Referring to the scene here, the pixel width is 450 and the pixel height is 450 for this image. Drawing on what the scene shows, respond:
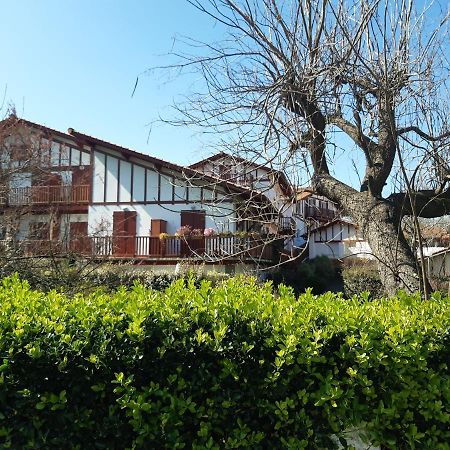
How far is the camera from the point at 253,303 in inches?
112

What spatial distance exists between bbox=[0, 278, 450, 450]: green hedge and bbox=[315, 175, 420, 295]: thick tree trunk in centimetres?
175

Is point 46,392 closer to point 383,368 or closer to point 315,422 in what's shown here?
point 315,422

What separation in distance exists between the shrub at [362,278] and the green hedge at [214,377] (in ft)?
47.0

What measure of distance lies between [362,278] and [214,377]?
16.1 meters

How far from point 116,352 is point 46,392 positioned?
1.24 ft

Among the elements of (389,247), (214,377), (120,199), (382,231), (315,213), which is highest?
(120,199)

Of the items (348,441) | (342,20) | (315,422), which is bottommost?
(348,441)

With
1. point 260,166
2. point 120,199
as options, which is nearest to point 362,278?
point 120,199

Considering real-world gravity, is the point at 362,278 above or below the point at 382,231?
below

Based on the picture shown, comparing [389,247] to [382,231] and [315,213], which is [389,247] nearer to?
[382,231]

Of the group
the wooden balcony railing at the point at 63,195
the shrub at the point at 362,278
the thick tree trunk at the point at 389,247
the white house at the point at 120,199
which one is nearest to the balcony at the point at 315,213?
the thick tree trunk at the point at 389,247

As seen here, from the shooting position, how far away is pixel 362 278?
57.6 feet

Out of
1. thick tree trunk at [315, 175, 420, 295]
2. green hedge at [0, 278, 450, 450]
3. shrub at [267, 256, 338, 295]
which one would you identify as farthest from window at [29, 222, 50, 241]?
shrub at [267, 256, 338, 295]

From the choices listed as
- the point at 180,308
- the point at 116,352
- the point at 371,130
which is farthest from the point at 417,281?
the point at 116,352
